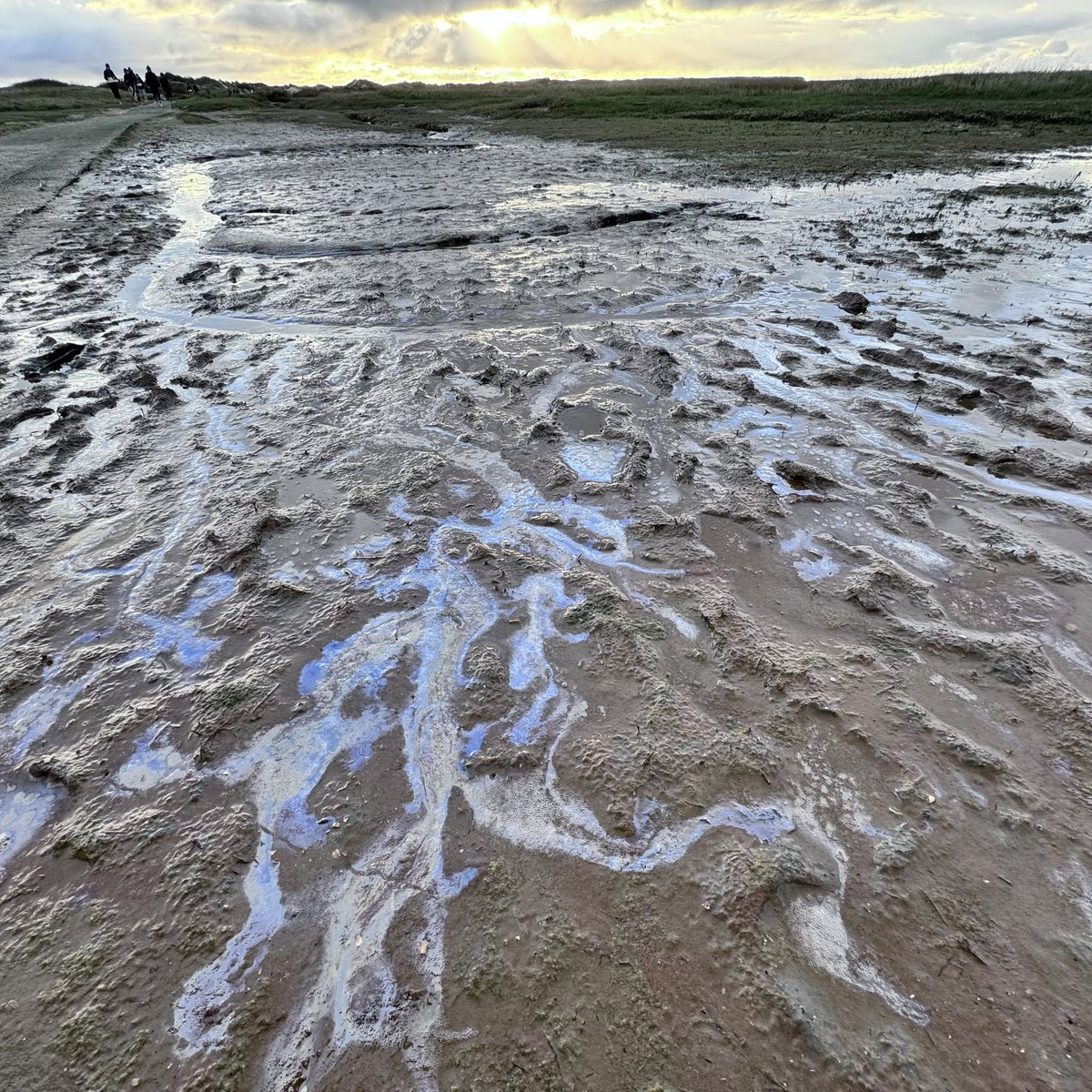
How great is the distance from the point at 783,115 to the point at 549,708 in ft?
119

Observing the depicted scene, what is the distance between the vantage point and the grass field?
21.0 meters

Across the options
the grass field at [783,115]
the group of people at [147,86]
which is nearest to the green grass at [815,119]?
the grass field at [783,115]

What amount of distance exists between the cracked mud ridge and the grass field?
1614cm

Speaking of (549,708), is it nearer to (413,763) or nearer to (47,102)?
(413,763)

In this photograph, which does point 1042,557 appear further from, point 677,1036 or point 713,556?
point 677,1036

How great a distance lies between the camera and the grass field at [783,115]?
21016 millimetres

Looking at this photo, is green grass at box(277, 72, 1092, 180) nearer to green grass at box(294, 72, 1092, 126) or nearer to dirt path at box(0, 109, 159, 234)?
green grass at box(294, 72, 1092, 126)

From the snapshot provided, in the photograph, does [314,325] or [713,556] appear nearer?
[713,556]

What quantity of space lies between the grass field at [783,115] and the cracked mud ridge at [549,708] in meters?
16.1

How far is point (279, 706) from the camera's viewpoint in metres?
3.32

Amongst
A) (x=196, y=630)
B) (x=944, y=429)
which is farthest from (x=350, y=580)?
(x=944, y=429)

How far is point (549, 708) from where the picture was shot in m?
3.31

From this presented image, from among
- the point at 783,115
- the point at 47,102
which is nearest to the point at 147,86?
the point at 47,102

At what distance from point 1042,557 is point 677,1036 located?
13.0 feet
